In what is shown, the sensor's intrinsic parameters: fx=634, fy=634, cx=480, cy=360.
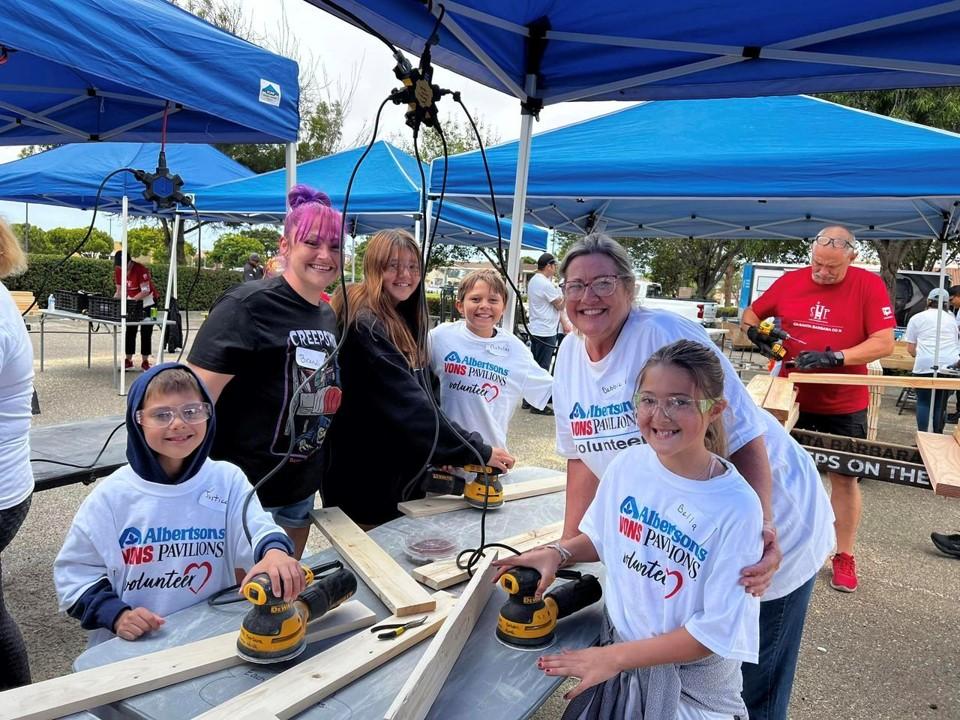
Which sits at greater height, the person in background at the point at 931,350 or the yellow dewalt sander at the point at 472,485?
the person in background at the point at 931,350

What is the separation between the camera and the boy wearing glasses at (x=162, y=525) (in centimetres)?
161

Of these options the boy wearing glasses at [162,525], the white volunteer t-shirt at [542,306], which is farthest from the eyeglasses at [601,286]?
the white volunteer t-shirt at [542,306]

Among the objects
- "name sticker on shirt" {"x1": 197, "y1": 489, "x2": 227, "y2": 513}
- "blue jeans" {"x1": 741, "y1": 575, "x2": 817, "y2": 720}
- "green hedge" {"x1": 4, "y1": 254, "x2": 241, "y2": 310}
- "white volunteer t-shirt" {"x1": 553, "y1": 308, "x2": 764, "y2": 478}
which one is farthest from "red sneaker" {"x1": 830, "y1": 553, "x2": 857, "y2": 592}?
"green hedge" {"x1": 4, "y1": 254, "x2": 241, "y2": 310}

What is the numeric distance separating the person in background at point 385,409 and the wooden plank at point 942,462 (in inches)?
65.9

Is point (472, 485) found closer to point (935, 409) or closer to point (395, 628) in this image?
point (395, 628)

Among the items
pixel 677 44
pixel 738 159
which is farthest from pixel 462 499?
pixel 738 159

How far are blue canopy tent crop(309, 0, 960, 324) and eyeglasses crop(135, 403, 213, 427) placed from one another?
3.78 ft

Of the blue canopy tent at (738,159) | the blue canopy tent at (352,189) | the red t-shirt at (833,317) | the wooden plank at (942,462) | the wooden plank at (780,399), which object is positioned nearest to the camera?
the wooden plank at (942,462)

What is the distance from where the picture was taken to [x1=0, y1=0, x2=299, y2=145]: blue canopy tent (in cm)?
245

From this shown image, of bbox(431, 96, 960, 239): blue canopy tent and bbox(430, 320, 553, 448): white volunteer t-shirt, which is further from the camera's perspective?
bbox(431, 96, 960, 239): blue canopy tent

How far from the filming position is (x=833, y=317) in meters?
3.74

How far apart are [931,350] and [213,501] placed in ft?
26.1

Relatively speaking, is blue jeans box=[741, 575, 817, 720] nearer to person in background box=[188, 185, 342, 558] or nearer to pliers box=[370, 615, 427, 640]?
pliers box=[370, 615, 427, 640]

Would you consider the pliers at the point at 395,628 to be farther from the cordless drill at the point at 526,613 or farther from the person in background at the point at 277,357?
the person in background at the point at 277,357
